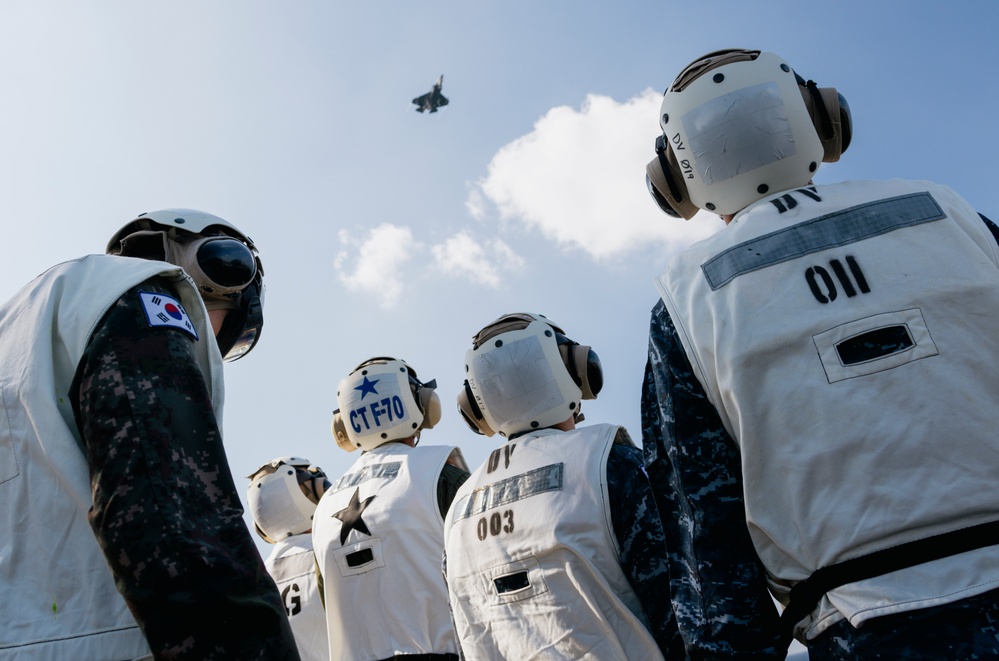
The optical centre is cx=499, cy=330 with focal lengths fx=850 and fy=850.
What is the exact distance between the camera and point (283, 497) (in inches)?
309

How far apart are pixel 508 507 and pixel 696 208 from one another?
1.75 metres

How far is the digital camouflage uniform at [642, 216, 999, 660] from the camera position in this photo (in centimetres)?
182

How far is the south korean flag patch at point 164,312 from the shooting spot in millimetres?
1897

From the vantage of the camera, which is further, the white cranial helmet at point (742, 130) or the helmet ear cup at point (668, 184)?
the helmet ear cup at point (668, 184)

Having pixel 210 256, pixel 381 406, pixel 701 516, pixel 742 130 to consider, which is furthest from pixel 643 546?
pixel 381 406

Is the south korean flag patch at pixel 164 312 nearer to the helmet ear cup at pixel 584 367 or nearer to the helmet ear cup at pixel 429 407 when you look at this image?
the helmet ear cup at pixel 584 367

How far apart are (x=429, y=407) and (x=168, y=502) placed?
499 cm

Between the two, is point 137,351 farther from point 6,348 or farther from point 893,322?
point 893,322

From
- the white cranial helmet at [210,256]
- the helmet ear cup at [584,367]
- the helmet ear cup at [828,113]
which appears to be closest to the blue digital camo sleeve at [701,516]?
Answer: the helmet ear cup at [828,113]

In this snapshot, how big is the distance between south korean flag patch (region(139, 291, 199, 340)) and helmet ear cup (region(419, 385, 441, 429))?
15.3ft

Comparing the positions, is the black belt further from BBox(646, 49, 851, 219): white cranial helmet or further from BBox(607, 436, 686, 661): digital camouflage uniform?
BBox(607, 436, 686, 661): digital camouflage uniform

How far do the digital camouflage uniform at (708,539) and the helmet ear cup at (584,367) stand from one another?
2500mm

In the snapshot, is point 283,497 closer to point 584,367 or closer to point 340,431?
point 340,431

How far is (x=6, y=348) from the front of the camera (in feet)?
6.41
